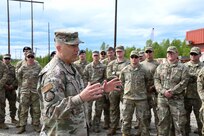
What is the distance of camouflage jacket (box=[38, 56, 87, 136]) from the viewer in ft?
8.26

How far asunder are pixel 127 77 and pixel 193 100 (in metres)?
1.57

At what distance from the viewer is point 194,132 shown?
7648 millimetres

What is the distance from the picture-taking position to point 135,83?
6.79 metres

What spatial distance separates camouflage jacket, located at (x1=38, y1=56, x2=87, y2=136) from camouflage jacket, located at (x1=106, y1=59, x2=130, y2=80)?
4.87 meters

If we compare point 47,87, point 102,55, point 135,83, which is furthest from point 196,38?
point 47,87

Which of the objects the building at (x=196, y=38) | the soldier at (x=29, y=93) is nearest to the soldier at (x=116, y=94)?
the soldier at (x=29, y=93)

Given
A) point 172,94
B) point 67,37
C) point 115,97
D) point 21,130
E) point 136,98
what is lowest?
point 21,130

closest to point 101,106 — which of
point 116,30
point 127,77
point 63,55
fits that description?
point 127,77

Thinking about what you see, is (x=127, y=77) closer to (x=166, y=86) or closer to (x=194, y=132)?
(x=166, y=86)

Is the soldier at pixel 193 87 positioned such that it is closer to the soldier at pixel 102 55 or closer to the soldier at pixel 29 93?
the soldier at pixel 102 55

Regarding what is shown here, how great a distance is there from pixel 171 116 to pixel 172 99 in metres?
0.35

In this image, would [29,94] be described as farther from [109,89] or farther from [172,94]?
[109,89]

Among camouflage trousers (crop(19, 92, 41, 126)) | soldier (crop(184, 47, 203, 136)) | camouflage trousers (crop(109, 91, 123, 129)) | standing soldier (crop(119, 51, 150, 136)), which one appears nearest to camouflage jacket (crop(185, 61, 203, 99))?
soldier (crop(184, 47, 203, 136))

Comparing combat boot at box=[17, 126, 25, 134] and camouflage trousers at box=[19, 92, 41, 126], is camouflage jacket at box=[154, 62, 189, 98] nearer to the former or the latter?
camouflage trousers at box=[19, 92, 41, 126]
